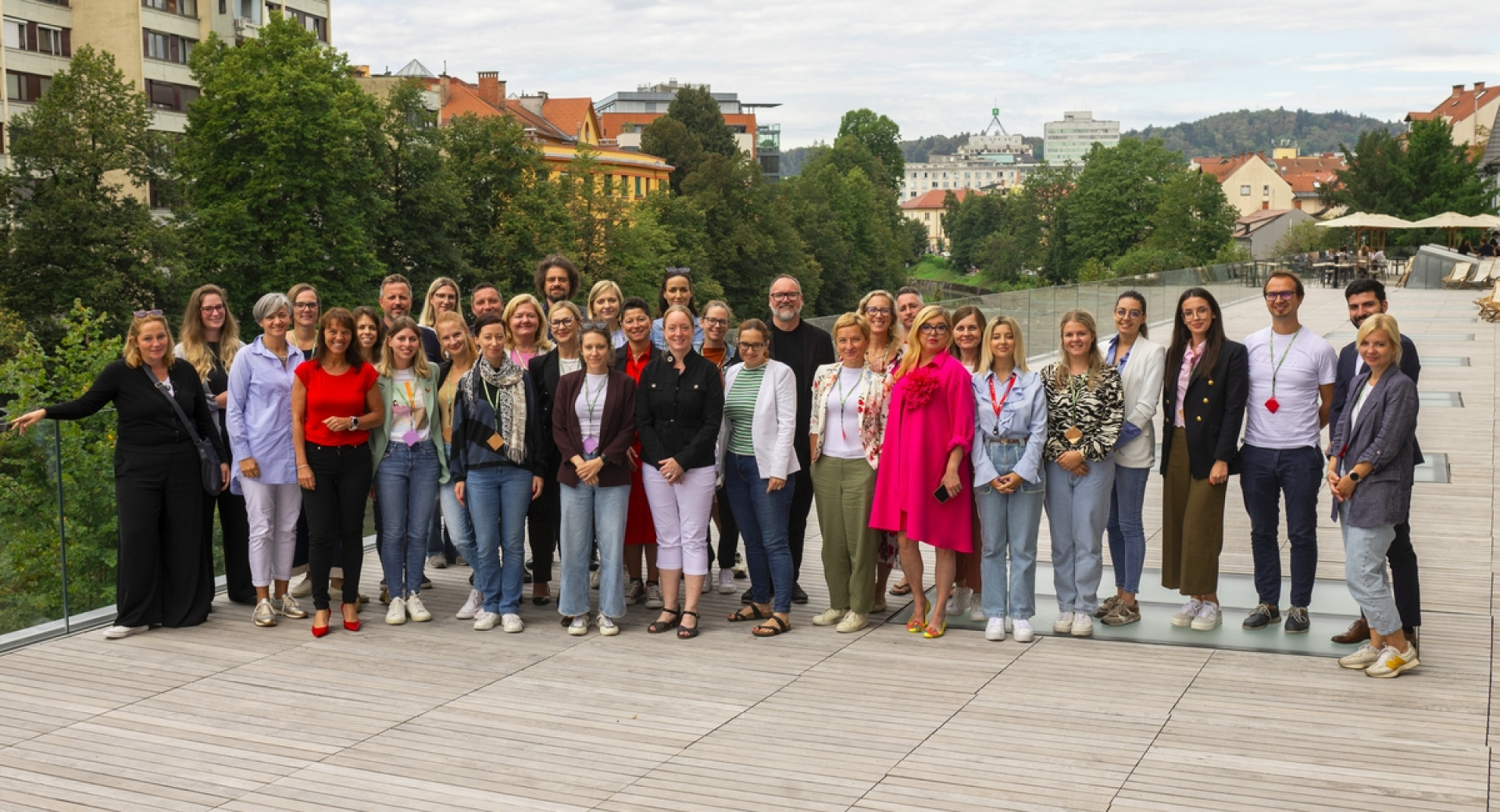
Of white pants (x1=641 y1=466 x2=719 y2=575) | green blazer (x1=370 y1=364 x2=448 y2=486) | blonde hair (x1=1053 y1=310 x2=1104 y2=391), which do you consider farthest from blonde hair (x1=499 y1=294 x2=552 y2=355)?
blonde hair (x1=1053 y1=310 x2=1104 y2=391)

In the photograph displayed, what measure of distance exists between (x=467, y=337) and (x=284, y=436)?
112 centimetres

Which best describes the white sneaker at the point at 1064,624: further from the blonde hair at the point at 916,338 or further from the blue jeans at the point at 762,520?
the blonde hair at the point at 916,338

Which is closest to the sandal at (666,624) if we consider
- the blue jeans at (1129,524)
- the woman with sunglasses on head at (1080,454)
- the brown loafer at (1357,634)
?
the woman with sunglasses on head at (1080,454)

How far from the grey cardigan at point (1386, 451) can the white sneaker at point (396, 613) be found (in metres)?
4.82

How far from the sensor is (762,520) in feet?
24.8

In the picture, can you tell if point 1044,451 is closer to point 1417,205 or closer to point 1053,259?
point 1417,205

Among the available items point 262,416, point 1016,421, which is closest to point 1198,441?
point 1016,421

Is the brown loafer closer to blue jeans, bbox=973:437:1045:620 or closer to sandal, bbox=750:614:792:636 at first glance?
blue jeans, bbox=973:437:1045:620

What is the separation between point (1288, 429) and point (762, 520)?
8.78 feet

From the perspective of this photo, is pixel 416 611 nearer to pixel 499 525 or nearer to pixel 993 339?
pixel 499 525

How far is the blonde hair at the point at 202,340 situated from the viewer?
7.83 metres

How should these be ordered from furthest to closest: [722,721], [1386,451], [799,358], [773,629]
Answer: [799,358], [773,629], [1386,451], [722,721]

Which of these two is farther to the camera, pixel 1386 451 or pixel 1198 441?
pixel 1198 441

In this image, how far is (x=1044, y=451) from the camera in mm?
7188
